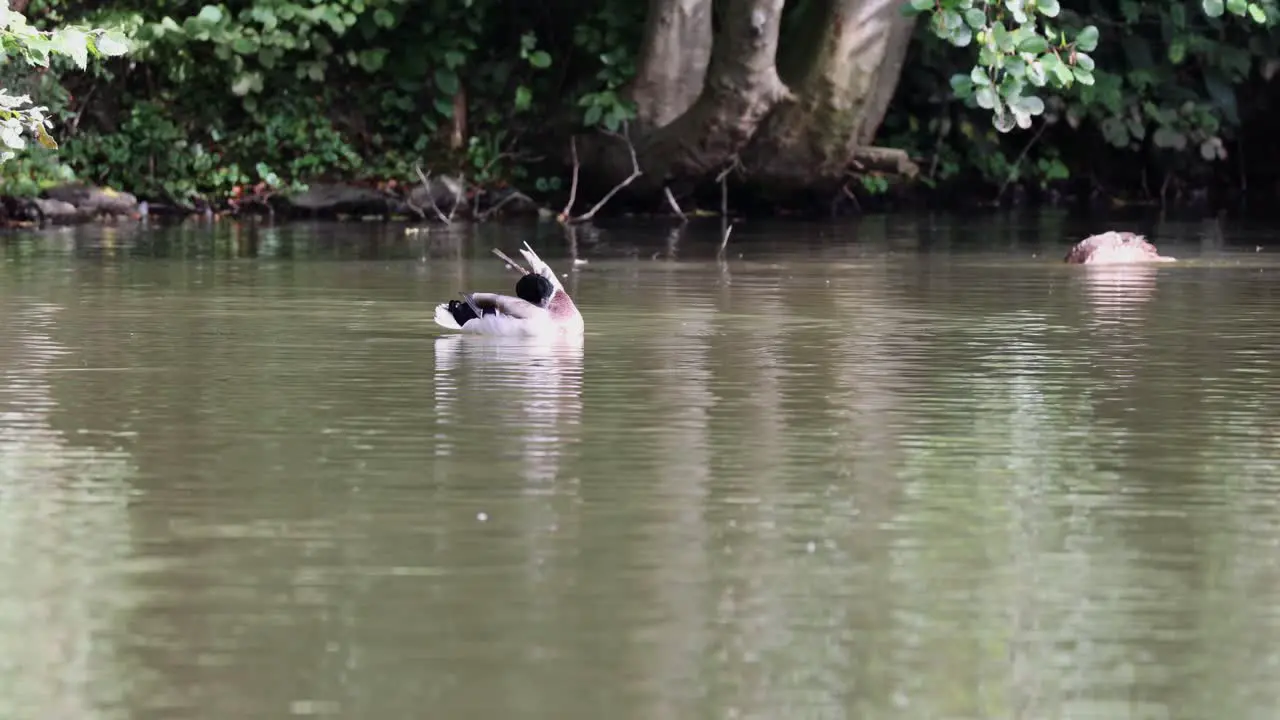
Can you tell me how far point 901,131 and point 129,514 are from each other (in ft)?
73.1

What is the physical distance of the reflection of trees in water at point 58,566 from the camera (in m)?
5.14

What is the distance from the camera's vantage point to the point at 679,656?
5.39 meters

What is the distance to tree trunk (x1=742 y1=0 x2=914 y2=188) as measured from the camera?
2367cm

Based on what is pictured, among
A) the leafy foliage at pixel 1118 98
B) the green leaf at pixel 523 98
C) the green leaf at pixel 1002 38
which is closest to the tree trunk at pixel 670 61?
the green leaf at pixel 523 98

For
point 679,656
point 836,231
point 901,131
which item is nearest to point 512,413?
point 679,656

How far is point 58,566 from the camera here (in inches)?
245

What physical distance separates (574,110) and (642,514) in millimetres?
18974

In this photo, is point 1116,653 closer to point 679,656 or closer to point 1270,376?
point 679,656

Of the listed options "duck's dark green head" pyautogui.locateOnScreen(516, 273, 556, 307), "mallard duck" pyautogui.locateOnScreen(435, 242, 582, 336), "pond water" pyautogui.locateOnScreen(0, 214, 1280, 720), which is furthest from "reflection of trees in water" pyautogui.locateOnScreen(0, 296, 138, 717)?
"duck's dark green head" pyautogui.locateOnScreen(516, 273, 556, 307)

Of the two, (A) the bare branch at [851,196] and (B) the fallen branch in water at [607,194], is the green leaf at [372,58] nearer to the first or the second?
(B) the fallen branch in water at [607,194]

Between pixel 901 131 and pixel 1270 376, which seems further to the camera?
pixel 901 131

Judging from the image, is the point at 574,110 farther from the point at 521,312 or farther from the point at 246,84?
the point at 521,312

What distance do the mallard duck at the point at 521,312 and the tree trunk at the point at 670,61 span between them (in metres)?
11.5

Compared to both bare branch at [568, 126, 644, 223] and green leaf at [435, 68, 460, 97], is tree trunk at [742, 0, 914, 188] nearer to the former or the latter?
bare branch at [568, 126, 644, 223]
